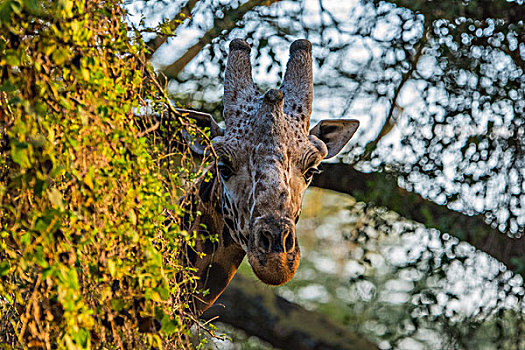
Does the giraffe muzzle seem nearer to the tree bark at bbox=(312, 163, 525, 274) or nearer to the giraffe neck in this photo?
the giraffe neck

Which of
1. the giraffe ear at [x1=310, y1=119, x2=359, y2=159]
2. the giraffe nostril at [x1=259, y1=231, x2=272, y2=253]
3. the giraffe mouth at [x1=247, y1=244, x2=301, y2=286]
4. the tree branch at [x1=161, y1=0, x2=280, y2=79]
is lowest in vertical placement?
the giraffe mouth at [x1=247, y1=244, x2=301, y2=286]

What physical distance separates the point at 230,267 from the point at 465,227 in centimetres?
357

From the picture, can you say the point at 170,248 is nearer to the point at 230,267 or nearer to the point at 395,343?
the point at 230,267

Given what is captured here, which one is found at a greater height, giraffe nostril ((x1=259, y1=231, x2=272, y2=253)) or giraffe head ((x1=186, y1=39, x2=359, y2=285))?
giraffe head ((x1=186, y1=39, x2=359, y2=285))

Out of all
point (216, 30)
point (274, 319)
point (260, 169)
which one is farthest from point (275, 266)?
point (274, 319)

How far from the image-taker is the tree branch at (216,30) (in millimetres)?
→ 8477

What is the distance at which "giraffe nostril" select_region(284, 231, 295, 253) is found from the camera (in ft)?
13.7

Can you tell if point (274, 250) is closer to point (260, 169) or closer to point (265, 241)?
point (265, 241)

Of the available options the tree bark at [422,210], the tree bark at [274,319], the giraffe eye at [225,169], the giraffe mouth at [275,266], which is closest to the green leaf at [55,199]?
the giraffe mouth at [275,266]

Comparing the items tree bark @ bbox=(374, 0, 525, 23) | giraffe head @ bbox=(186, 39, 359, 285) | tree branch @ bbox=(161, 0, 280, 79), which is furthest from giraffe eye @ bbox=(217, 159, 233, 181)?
tree bark @ bbox=(374, 0, 525, 23)

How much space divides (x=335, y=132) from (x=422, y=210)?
2878 millimetres

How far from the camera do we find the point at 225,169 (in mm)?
4738

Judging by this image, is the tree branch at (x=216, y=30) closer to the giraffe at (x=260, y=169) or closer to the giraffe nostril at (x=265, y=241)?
the giraffe at (x=260, y=169)

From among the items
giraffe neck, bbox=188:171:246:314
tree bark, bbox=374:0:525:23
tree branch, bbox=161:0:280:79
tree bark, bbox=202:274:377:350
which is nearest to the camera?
giraffe neck, bbox=188:171:246:314
